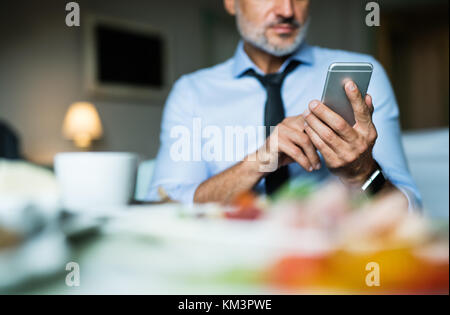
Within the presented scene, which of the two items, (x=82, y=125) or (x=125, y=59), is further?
(x=125, y=59)

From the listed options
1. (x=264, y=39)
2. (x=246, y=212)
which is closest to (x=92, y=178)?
(x=246, y=212)

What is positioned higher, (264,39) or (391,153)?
(264,39)

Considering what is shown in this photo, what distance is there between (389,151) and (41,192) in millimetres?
326

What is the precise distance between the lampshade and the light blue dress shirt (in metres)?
1.20

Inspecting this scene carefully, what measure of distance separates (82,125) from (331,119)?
167 cm

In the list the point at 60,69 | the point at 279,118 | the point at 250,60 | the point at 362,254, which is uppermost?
the point at 60,69

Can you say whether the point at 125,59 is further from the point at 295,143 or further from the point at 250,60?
the point at 295,143

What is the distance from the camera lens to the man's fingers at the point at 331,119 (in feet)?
0.80

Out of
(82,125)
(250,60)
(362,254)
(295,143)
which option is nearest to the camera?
(362,254)

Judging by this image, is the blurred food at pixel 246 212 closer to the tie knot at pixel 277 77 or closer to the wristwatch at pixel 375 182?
the wristwatch at pixel 375 182

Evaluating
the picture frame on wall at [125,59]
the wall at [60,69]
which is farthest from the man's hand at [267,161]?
the picture frame on wall at [125,59]

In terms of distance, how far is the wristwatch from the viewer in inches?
11.3

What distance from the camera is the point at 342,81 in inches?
9.0
